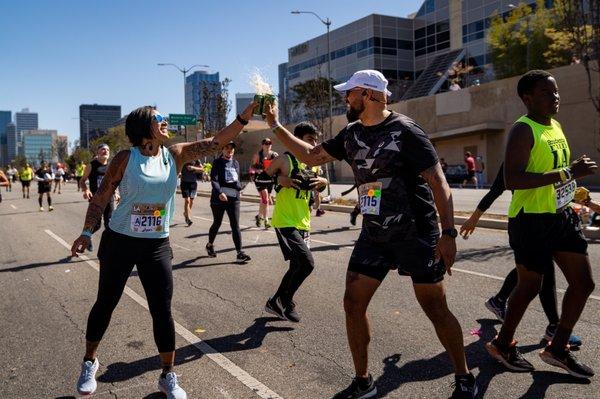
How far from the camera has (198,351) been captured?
4.79 meters

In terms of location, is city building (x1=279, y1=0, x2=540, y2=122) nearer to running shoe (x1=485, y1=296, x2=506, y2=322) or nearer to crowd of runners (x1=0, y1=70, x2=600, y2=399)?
running shoe (x1=485, y1=296, x2=506, y2=322)

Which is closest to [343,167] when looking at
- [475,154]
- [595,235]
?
[475,154]

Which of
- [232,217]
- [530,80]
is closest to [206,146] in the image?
[530,80]

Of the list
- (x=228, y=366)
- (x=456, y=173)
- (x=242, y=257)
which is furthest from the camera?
(x=456, y=173)

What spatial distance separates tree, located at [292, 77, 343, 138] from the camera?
45.1 m

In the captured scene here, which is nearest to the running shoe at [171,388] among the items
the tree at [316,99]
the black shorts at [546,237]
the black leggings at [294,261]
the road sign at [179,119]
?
the black leggings at [294,261]

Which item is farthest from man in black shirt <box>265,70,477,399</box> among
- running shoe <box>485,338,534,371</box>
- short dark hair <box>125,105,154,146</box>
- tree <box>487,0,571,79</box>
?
tree <box>487,0,571,79</box>

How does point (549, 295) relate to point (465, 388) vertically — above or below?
above

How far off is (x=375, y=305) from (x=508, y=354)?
81.6 inches

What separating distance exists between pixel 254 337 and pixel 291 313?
0.56 metres

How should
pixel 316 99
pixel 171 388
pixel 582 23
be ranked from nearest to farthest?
pixel 171 388 → pixel 582 23 → pixel 316 99

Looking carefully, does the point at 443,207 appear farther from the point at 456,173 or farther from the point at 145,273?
the point at 456,173

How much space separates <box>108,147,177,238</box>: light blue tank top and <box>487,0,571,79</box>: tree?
40.6 m

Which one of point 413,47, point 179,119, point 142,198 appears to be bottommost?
point 142,198
